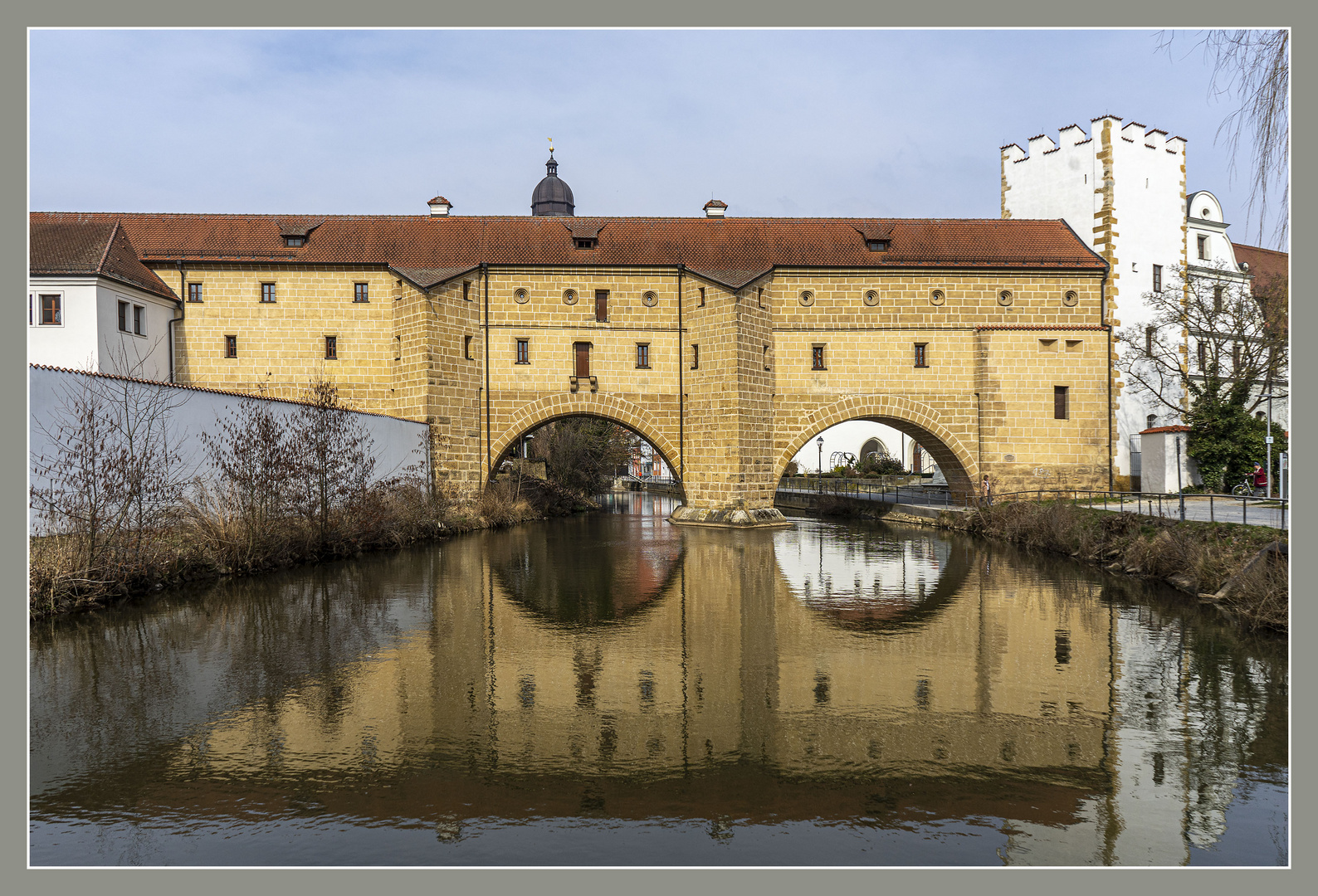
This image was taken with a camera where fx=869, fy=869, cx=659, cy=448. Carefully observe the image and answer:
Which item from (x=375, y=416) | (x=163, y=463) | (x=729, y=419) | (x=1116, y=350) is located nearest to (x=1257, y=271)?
(x=1116, y=350)

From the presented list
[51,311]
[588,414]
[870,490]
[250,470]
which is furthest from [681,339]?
[51,311]

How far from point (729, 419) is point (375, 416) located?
11.2 meters

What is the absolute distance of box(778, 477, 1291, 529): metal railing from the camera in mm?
16594

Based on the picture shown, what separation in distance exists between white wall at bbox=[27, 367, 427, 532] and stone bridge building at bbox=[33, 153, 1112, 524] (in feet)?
12.6

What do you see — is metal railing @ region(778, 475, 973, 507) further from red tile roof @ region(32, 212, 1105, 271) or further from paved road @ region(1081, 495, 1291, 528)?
red tile roof @ region(32, 212, 1105, 271)

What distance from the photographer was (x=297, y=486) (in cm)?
1812

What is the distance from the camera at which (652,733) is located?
7.03 meters

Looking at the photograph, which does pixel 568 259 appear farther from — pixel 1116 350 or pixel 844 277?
pixel 1116 350

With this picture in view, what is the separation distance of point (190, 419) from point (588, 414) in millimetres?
15541

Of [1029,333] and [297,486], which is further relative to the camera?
[1029,333]

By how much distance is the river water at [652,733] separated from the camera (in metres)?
5.16

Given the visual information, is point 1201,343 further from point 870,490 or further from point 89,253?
point 89,253

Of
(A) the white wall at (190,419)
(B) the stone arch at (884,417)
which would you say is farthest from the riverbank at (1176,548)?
(A) the white wall at (190,419)

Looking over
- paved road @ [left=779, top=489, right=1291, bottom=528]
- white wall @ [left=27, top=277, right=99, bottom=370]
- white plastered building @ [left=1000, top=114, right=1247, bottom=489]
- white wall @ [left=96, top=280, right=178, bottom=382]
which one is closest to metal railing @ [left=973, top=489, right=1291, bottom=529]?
paved road @ [left=779, top=489, right=1291, bottom=528]
